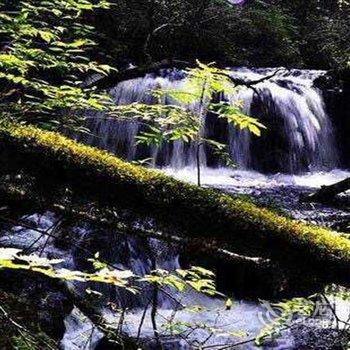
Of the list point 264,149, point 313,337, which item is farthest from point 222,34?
point 313,337

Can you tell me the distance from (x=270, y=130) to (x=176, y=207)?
14156 mm

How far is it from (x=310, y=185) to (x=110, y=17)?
8.06 meters

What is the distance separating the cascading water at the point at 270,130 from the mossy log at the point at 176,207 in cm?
1162

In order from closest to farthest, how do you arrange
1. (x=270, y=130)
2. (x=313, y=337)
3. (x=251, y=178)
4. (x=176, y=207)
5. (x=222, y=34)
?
(x=176, y=207), (x=313, y=337), (x=251, y=178), (x=270, y=130), (x=222, y=34)

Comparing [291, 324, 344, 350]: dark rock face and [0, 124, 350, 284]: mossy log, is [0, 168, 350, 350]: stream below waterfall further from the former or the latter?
[0, 124, 350, 284]: mossy log

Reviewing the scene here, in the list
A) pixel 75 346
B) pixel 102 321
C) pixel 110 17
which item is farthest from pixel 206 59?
pixel 102 321

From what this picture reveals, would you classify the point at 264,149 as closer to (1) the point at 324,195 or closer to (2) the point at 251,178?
(2) the point at 251,178

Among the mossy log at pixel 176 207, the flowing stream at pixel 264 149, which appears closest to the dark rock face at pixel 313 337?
the flowing stream at pixel 264 149

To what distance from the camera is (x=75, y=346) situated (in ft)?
18.6

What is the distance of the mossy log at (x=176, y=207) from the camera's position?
205 centimetres

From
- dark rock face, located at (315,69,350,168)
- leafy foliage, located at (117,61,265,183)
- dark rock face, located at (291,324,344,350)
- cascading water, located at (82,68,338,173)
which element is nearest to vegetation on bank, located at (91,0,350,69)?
dark rock face, located at (315,69,350,168)

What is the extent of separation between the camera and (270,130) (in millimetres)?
15859

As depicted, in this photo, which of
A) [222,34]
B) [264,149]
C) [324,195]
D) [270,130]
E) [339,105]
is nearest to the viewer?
[324,195]

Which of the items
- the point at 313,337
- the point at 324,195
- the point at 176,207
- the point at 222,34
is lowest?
the point at 313,337
